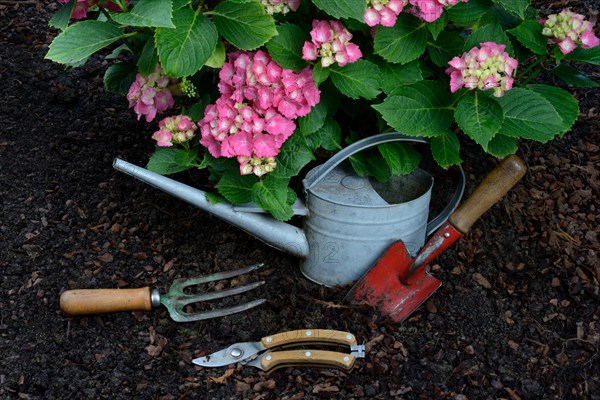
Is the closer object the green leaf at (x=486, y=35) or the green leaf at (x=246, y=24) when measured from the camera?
the green leaf at (x=246, y=24)

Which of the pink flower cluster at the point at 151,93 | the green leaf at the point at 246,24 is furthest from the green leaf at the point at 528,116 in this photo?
the pink flower cluster at the point at 151,93

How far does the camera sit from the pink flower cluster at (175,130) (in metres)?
1.90

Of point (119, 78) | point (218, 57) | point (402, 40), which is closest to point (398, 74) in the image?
point (402, 40)

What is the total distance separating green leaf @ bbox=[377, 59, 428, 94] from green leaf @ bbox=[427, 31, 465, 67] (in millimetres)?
59

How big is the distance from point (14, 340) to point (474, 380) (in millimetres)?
1093

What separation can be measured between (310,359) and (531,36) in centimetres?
89

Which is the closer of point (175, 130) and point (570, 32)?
point (570, 32)

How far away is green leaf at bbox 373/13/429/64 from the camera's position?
177 centimetres

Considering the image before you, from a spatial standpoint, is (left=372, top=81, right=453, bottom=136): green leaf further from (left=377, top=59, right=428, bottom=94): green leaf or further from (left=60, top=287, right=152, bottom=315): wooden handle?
(left=60, top=287, right=152, bottom=315): wooden handle

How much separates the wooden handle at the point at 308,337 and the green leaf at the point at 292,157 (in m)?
0.36

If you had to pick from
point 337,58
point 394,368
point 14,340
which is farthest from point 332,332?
point 14,340

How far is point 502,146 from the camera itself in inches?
72.0

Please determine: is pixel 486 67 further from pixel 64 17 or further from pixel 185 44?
pixel 64 17

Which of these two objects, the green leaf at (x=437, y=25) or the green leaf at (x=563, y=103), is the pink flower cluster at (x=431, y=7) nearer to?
the green leaf at (x=437, y=25)
